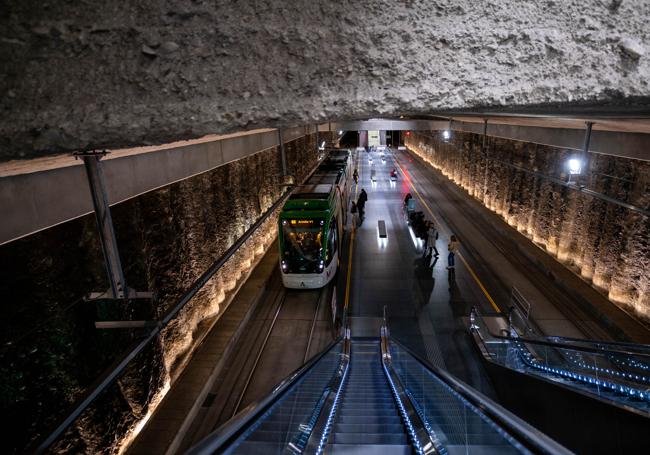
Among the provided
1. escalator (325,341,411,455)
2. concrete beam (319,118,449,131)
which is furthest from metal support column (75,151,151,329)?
concrete beam (319,118,449,131)

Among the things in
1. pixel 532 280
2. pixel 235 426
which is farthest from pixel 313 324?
pixel 235 426

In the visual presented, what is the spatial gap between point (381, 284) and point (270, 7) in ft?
38.2

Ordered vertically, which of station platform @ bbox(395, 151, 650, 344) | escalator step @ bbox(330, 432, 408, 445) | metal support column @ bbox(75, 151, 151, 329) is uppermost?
metal support column @ bbox(75, 151, 151, 329)

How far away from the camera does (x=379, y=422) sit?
4379 mm

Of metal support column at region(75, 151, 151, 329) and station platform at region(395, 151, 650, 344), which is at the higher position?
metal support column at region(75, 151, 151, 329)

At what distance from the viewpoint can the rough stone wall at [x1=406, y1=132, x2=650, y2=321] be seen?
9.47 metres

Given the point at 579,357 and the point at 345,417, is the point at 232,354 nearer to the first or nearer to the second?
the point at 345,417

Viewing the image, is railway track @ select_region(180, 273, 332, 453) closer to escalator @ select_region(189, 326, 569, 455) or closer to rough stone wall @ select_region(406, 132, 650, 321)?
escalator @ select_region(189, 326, 569, 455)

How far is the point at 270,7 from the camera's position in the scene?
1523 millimetres

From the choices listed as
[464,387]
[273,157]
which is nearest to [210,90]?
[464,387]

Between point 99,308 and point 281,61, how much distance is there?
18.5 feet

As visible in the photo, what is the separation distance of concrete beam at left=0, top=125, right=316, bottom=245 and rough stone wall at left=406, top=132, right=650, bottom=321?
859 centimetres

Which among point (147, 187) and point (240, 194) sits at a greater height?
point (147, 187)

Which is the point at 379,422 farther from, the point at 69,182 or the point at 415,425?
the point at 69,182
